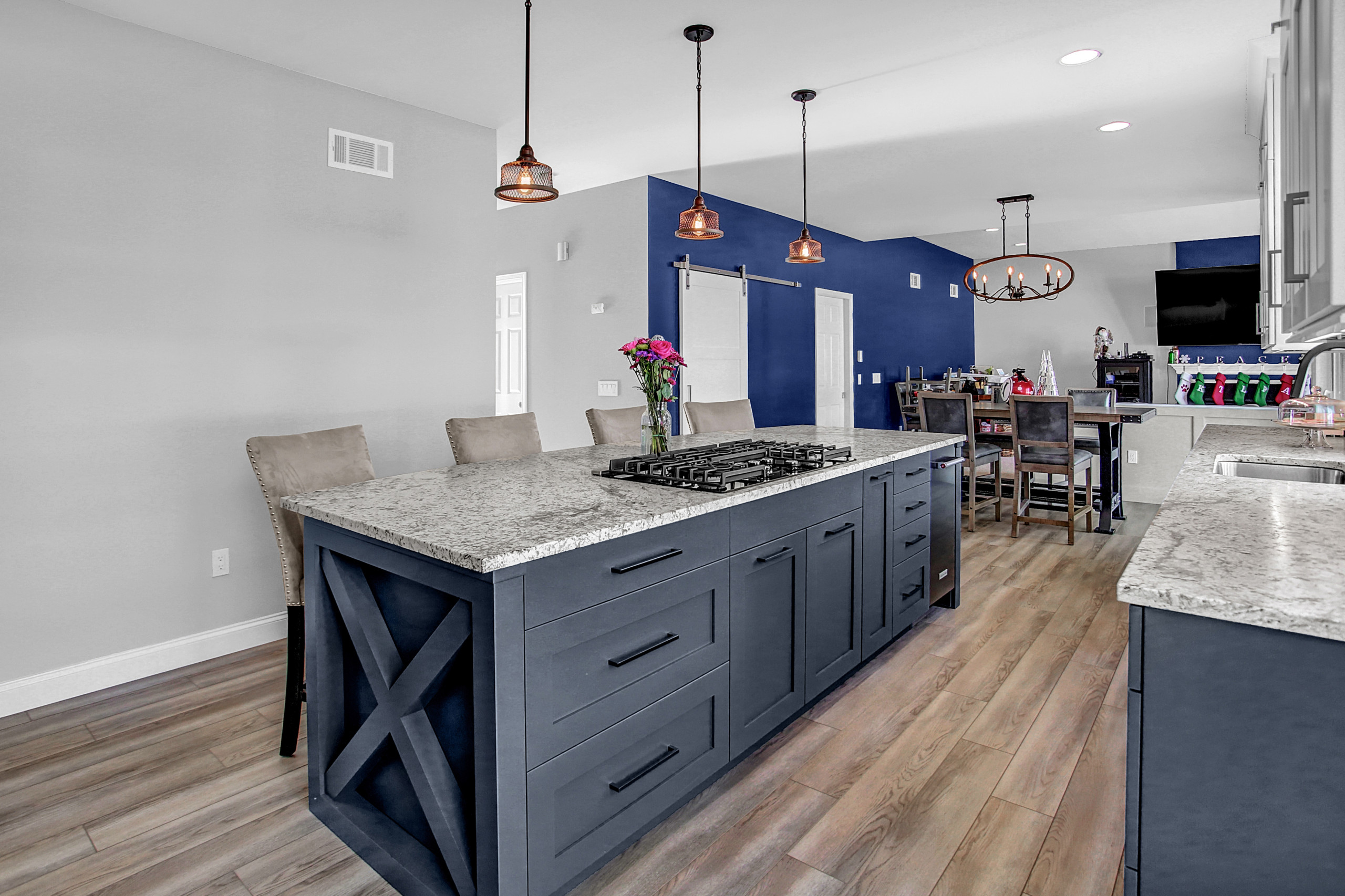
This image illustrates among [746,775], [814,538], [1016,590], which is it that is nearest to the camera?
[746,775]

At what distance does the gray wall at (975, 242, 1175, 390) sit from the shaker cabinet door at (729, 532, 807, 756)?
7.98m

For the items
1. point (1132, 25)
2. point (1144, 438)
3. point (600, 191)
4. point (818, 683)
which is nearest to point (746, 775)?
point (818, 683)

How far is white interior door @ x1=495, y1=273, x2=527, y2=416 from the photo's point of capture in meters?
5.93

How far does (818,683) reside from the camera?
2420 mm

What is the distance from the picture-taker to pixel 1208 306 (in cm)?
821

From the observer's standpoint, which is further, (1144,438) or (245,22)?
(1144,438)

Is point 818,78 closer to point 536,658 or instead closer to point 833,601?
point 833,601

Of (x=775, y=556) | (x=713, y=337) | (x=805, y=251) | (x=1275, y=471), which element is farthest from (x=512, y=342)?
(x=1275, y=471)

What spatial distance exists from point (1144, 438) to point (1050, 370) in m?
0.91

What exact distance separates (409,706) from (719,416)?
262cm

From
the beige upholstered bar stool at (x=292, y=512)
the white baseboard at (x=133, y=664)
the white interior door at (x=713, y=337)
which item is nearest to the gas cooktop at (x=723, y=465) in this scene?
the beige upholstered bar stool at (x=292, y=512)

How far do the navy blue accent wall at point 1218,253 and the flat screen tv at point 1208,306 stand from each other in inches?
6.3

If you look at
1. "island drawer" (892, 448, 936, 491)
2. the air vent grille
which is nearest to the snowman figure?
"island drawer" (892, 448, 936, 491)

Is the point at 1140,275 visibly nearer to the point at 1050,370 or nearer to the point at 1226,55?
the point at 1050,370
